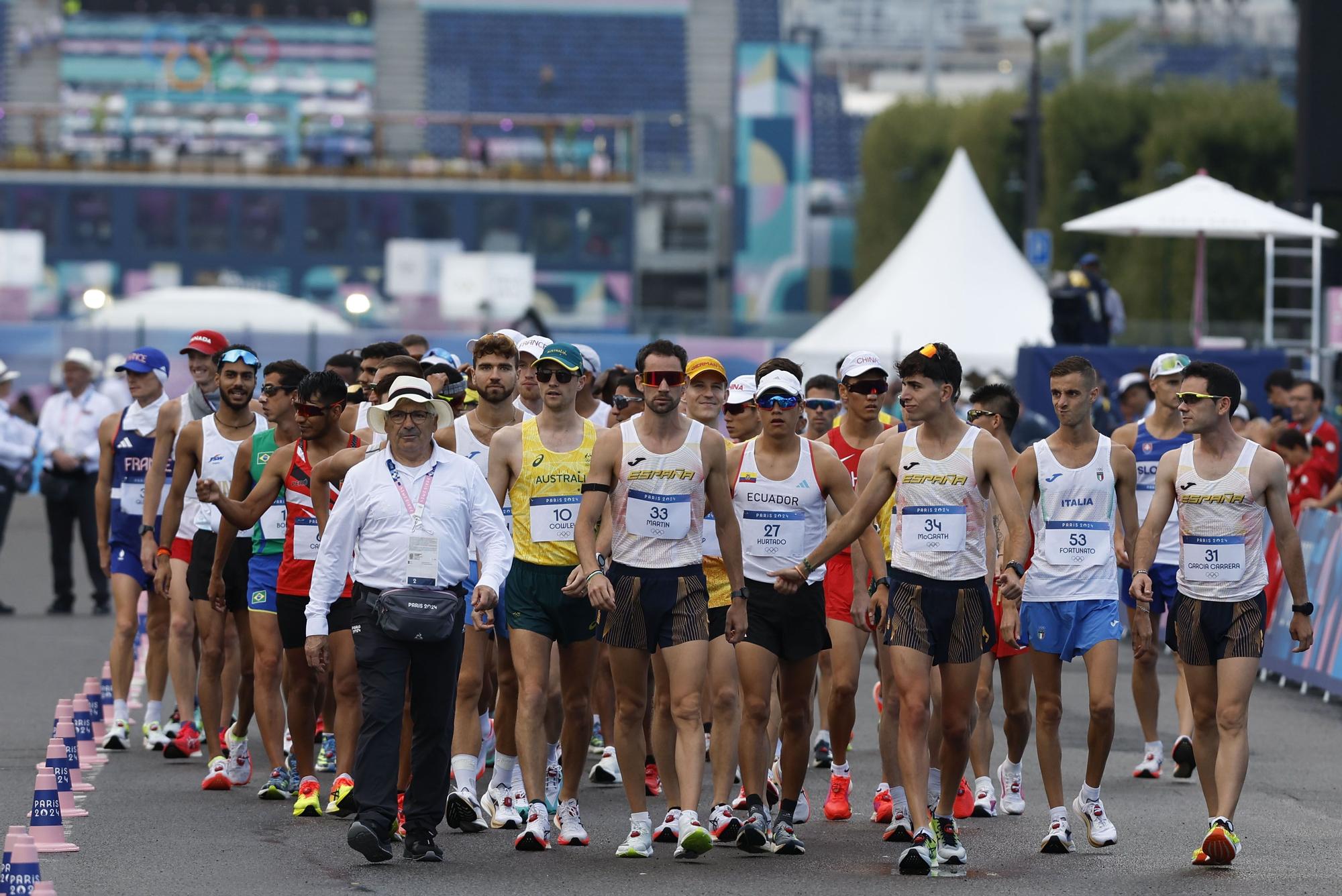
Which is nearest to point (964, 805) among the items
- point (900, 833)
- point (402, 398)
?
point (900, 833)

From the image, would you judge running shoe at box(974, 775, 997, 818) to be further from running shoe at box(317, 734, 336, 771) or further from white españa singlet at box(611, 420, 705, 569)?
running shoe at box(317, 734, 336, 771)

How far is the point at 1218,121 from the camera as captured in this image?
1917 inches

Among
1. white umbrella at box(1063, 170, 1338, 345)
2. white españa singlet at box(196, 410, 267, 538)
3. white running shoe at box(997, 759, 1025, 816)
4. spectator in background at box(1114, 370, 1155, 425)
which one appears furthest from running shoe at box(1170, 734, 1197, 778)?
white umbrella at box(1063, 170, 1338, 345)

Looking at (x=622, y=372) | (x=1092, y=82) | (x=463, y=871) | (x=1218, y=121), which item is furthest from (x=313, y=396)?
(x=1092, y=82)

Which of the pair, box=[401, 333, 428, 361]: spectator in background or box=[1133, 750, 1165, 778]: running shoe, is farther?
box=[401, 333, 428, 361]: spectator in background

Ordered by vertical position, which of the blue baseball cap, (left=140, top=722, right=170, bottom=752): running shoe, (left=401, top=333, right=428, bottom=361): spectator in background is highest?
(left=401, top=333, right=428, bottom=361): spectator in background

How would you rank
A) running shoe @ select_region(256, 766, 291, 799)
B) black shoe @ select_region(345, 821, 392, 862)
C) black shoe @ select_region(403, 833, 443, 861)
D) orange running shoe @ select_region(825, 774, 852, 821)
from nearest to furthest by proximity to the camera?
black shoe @ select_region(345, 821, 392, 862), black shoe @ select_region(403, 833, 443, 861), orange running shoe @ select_region(825, 774, 852, 821), running shoe @ select_region(256, 766, 291, 799)

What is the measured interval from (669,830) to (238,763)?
8.34ft

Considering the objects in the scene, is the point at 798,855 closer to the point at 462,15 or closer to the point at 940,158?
the point at 940,158

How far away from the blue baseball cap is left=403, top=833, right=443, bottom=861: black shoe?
480cm

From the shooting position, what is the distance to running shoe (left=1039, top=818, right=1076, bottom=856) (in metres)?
9.24

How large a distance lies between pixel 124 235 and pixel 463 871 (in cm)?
6002

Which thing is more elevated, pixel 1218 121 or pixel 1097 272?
pixel 1218 121

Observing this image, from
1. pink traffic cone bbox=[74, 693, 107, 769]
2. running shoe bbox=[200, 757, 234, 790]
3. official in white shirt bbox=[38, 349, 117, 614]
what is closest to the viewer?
running shoe bbox=[200, 757, 234, 790]
